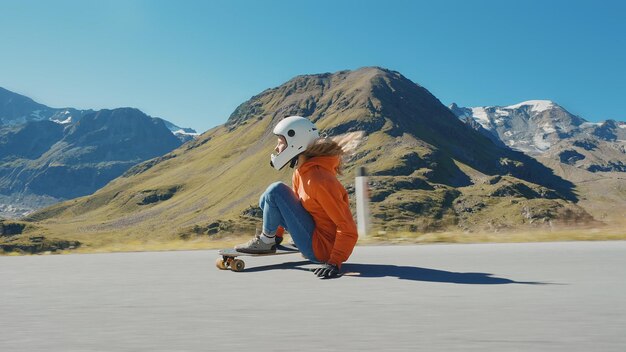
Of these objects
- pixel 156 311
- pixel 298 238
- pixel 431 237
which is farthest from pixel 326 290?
pixel 431 237

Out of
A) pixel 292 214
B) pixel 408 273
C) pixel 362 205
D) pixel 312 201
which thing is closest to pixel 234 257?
pixel 292 214

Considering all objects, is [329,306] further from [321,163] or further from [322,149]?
[322,149]

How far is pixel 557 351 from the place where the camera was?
10.6 ft

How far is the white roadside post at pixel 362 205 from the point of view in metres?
11.6

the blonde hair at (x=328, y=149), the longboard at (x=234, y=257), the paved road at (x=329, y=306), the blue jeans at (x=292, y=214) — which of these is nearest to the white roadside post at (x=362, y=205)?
the paved road at (x=329, y=306)

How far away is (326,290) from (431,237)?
6.11 metres

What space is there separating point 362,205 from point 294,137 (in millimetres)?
5515

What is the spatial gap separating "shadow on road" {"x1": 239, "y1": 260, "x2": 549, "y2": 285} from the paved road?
0.8 inches

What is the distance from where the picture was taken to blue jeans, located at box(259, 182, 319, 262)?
6.30 meters

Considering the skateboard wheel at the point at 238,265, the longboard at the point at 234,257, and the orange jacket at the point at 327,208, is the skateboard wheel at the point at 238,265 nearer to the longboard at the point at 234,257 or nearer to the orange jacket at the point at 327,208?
the longboard at the point at 234,257

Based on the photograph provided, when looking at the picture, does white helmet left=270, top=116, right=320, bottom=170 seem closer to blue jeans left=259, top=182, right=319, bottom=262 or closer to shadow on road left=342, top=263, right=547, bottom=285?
blue jeans left=259, top=182, right=319, bottom=262

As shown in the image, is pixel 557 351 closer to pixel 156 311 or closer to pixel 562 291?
pixel 562 291

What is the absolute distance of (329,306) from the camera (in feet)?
14.9

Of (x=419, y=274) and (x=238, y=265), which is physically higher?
(x=238, y=265)
